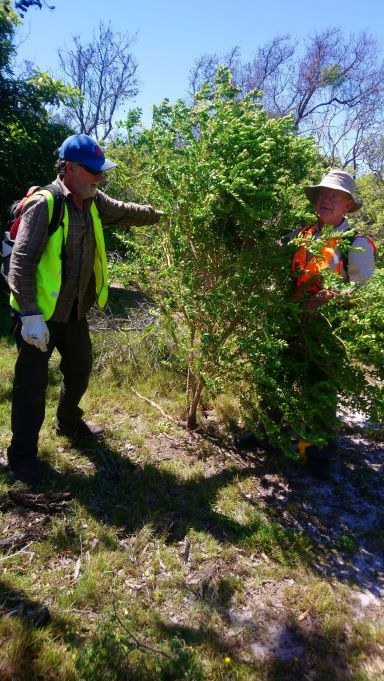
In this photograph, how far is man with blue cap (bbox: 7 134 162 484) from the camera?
3006 millimetres

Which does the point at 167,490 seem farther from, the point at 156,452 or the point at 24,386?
the point at 24,386

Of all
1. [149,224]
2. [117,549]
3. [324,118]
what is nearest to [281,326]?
[149,224]

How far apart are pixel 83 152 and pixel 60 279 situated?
0.82 m

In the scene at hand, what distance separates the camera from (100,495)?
3.47 m

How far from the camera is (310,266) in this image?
3.27 metres

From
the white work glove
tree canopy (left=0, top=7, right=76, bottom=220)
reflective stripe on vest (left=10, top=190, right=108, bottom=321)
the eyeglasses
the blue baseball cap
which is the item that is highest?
tree canopy (left=0, top=7, right=76, bottom=220)

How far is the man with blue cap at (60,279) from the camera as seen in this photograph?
3006 millimetres

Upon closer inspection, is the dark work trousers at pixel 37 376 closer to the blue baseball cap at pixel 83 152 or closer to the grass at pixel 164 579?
the grass at pixel 164 579

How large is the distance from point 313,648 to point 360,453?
2.17m

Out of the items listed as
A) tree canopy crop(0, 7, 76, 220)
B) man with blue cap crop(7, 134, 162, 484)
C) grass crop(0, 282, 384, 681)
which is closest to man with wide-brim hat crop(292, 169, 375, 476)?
grass crop(0, 282, 384, 681)

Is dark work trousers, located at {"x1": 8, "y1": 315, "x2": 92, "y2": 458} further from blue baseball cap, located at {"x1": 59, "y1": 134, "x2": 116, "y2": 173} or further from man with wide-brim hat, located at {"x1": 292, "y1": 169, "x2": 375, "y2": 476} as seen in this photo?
man with wide-brim hat, located at {"x1": 292, "y1": 169, "x2": 375, "y2": 476}

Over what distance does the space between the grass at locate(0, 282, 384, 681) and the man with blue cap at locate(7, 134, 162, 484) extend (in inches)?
21.6

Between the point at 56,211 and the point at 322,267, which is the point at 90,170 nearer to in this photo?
the point at 56,211

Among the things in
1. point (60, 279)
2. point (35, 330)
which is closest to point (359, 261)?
point (60, 279)
